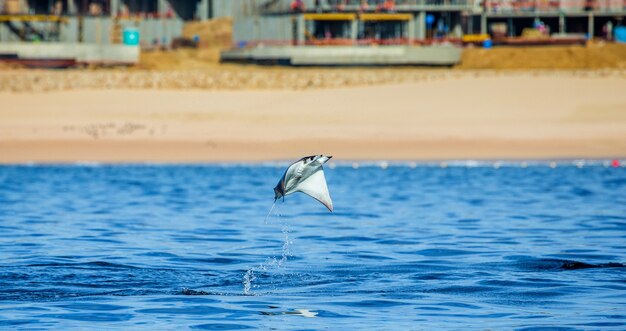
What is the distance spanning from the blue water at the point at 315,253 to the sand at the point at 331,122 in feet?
14.4

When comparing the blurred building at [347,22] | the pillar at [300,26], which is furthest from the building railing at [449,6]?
the pillar at [300,26]

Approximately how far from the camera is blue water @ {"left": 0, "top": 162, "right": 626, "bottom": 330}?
11.2 m

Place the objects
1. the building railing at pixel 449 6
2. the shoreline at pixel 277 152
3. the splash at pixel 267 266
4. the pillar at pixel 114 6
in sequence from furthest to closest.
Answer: the pillar at pixel 114 6
the building railing at pixel 449 6
the shoreline at pixel 277 152
the splash at pixel 267 266

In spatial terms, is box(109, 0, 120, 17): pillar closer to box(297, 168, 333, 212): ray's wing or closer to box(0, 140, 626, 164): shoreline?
box(0, 140, 626, 164): shoreline

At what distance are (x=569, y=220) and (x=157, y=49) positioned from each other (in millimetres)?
42632

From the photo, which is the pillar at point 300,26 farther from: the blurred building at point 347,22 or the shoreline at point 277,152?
the shoreline at point 277,152

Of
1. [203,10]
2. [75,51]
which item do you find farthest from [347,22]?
[75,51]

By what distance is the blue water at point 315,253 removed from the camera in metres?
11.2

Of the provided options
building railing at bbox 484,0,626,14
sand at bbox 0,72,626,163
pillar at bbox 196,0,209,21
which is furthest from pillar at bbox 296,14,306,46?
sand at bbox 0,72,626,163

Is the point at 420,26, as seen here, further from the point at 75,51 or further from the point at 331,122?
the point at 331,122

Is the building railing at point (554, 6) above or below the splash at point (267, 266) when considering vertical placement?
above

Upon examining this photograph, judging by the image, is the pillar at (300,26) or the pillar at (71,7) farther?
the pillar at (71,7)

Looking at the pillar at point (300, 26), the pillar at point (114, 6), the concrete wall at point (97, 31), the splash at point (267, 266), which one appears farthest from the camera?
the pillar at point (114, 6)

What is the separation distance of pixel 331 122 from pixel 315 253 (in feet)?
60.4
